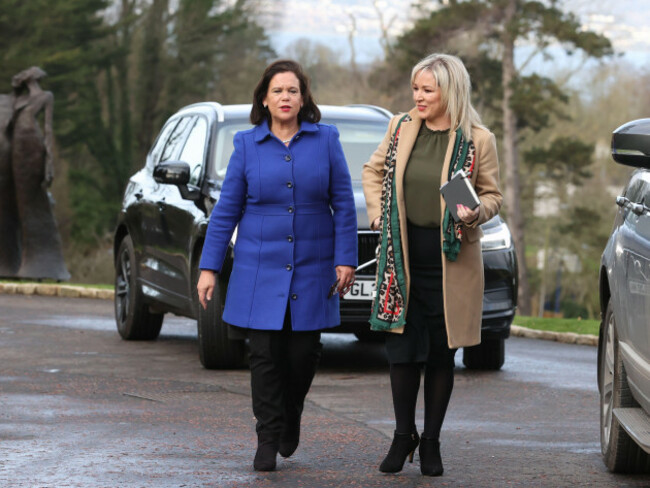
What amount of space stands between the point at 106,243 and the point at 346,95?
10.6 m

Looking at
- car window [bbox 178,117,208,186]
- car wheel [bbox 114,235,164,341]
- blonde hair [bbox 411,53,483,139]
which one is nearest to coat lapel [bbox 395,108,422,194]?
blonde hair [bbox 411,53,483,139]

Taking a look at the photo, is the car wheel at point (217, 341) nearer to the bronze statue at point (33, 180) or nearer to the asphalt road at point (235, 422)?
the asphalt road at point (235, 422)

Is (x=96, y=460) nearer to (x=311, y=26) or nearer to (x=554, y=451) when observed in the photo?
(x=554, y=451)

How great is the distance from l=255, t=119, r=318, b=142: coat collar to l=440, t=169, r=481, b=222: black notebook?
0.75 meters

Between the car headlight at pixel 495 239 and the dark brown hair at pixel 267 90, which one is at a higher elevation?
the dark brown hair at pixel 267 90

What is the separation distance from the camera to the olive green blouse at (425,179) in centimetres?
584

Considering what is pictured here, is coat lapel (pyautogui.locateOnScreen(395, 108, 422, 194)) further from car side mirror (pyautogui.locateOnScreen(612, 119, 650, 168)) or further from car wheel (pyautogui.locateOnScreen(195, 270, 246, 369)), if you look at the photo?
car wheel (pyautogui.locateOnScreen(195, 270, 246, 369))

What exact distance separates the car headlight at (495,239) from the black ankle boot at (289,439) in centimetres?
376

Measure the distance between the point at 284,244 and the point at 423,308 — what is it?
0.69 metres

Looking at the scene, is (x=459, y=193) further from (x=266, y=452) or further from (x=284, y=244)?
(x=266, y=452)

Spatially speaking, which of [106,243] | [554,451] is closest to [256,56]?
[106,243]

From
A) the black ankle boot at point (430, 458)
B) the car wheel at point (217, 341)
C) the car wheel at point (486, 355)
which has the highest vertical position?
the black ankle boot at point (430, 458)

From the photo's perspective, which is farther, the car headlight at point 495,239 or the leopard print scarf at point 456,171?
the car headlight at point 495,239

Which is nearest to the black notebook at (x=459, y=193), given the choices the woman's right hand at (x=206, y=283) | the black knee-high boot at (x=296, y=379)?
the black knee-high boot at (x=296, y=379)
